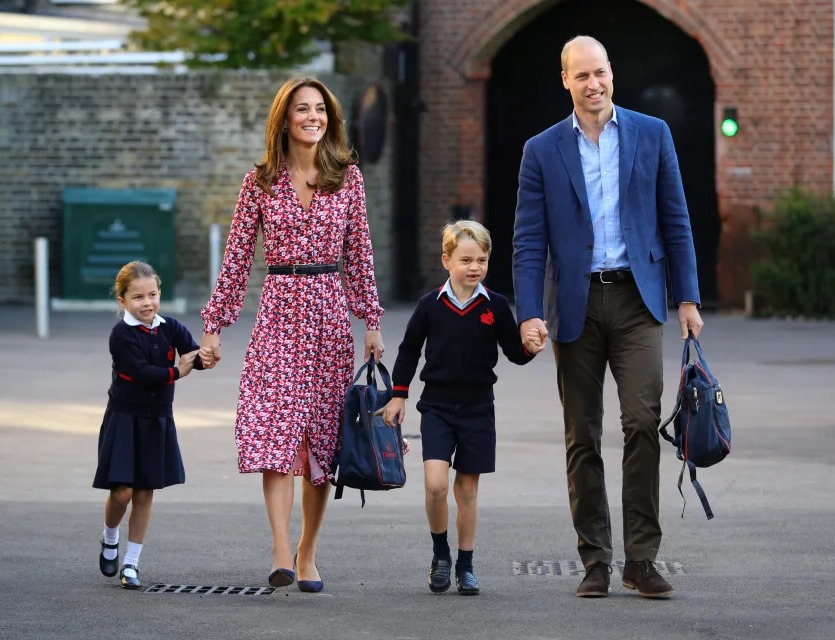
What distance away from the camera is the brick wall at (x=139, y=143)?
884 inches

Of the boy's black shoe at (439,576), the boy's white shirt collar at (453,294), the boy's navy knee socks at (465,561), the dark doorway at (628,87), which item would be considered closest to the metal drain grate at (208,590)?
the boy's black shoe at (439,576)

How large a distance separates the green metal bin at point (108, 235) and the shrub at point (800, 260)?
7042 mm

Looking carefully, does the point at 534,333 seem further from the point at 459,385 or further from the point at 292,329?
the point at 292,329

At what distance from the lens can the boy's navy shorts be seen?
669cm

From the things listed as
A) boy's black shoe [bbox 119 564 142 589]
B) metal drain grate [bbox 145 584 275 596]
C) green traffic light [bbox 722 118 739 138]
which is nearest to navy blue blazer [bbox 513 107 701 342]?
metal drain grate [bbox 145 584 275 596]

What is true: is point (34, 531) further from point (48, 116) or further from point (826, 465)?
point (48, 116)

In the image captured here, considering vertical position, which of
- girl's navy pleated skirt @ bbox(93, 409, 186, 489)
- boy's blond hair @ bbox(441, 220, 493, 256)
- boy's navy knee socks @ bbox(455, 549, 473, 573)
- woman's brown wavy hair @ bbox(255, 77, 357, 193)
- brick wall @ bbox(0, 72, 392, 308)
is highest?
brick wall @ bbox(0, 72, 392, 308)

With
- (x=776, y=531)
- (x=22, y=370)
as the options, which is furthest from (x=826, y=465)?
(x=22, y=370)

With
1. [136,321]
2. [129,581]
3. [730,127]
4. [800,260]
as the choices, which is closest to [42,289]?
[800,260]

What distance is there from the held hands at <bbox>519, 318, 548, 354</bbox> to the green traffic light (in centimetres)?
1673

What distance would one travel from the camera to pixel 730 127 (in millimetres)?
22734

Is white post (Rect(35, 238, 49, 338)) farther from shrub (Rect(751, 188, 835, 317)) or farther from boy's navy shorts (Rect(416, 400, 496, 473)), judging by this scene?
boy's navy shorts (Rect(416, 400, 496, 473))

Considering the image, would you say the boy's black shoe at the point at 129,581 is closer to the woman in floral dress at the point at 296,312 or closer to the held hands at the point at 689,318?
the woman in floral dress at the point at 296,312

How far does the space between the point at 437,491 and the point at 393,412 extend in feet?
1.08
